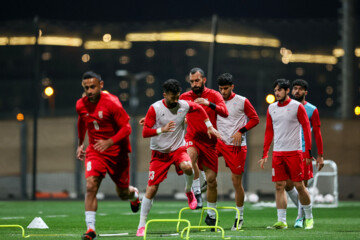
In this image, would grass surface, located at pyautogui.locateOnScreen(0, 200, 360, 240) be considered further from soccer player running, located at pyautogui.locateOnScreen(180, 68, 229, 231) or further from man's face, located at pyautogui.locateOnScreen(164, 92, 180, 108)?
man's face, located at pyautogui.locateOnScreen(164, 92, 180, 108)

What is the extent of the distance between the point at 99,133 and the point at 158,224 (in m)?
4.13

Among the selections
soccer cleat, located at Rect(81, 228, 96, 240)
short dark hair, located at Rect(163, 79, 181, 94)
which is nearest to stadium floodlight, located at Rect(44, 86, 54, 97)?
short dark hair, located at Rect(163, 79, 181, 94)

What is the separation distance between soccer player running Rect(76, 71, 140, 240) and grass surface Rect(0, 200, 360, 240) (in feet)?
3.55

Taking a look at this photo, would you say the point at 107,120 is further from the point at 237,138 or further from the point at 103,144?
the point at 237,138

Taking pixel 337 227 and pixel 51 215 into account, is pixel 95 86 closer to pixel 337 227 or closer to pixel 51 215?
pixel 337 227

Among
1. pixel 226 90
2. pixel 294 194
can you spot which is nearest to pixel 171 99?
pixel 226 90

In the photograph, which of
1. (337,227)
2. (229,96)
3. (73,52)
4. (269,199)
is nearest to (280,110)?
(229,96)

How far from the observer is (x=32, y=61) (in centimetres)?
2323

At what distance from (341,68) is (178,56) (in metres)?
5.17

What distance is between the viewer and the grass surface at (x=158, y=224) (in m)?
10.8

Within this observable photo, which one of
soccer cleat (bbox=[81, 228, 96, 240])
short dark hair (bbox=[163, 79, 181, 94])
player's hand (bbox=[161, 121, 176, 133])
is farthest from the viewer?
short dark hair (bbox=[163, 79, 181, 94])

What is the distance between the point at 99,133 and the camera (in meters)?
9.91

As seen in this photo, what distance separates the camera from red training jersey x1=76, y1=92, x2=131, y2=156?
974 cm

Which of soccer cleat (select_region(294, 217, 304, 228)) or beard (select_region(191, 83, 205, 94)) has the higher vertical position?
beard (select_region(191, 83, 205, 94))
